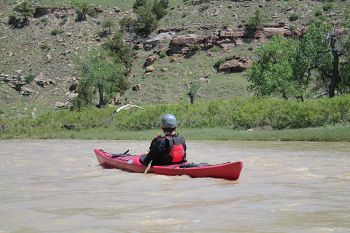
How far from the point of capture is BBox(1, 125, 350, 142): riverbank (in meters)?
28.1

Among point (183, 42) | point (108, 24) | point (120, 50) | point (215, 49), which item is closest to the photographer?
point (215, 49)

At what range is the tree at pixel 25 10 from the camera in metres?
88.9

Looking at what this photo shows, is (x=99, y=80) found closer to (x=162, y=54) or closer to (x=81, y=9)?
(x=162, y=54)

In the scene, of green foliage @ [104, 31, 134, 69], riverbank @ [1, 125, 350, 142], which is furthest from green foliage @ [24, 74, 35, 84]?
riverbank @ [1, 125, 350, 142]

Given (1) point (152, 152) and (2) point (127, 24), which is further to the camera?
(2) point (127, 24)

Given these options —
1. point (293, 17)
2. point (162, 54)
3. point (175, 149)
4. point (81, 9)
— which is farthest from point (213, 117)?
point (81, 9)

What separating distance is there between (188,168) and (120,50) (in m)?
64.6

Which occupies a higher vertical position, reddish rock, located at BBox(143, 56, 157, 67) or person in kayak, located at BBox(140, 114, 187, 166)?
reddish rock, located at BBox(143, 56, 157, 67)

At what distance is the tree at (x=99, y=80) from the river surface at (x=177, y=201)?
4719cm

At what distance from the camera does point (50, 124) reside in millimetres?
44875

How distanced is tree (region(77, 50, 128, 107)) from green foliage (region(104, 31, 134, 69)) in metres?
6.04

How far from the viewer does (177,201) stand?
891 cm

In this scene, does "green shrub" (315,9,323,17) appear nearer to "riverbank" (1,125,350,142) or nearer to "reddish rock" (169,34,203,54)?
"reddish rock" (169,34,203,54)

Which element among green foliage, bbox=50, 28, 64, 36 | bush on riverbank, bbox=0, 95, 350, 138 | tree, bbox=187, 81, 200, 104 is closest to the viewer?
bush on riverbank, bbox=0, 95, 350, 138
